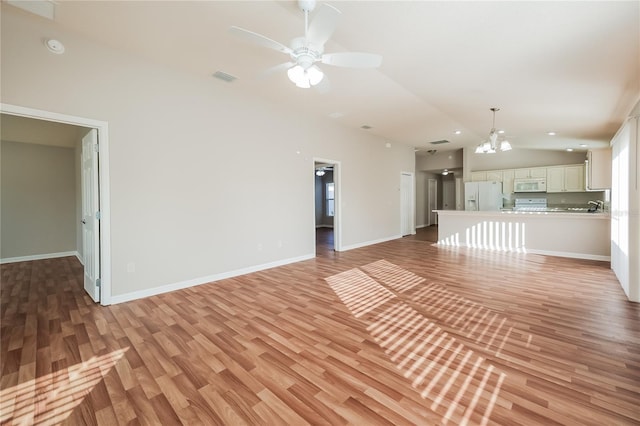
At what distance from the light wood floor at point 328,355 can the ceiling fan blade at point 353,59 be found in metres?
2.48

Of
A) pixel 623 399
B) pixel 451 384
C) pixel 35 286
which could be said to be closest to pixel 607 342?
pixel 623 399

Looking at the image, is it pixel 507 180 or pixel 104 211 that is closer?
pixel 104 211

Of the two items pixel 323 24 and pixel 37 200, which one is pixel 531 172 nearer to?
pixel 323 24

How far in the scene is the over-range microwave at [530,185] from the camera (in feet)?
26.5

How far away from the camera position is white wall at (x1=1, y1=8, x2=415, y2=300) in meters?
2.87

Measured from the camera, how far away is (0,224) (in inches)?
217

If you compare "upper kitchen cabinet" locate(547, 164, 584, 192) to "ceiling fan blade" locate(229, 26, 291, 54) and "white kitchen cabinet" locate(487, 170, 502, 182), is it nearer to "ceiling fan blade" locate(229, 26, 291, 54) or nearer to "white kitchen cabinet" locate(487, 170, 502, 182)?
"white kitchen cabinet" locate(487, 170, 502, 182)

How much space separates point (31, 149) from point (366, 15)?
763 centimetres

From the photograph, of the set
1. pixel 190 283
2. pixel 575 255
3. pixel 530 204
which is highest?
pixel 530 204

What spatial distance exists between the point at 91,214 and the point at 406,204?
824 cm

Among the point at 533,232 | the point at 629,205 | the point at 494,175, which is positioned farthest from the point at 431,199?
the point at 629,205

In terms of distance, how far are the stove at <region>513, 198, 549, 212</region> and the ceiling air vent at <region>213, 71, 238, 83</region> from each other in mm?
8923

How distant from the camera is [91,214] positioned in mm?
3338

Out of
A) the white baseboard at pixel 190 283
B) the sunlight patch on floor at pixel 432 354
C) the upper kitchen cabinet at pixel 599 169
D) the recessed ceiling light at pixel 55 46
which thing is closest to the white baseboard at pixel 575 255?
the upper kitchen cabinet at pixel 599 169
